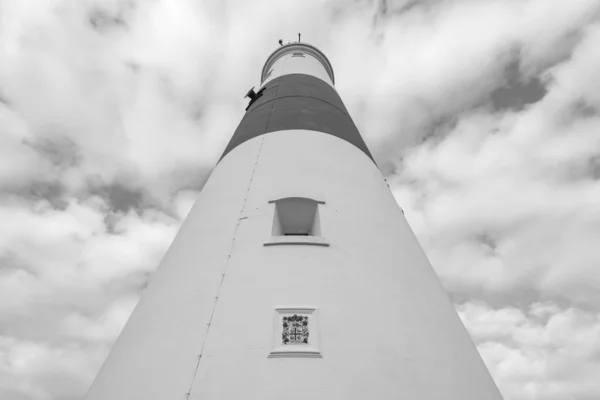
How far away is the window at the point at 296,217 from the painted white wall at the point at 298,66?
5.40 metres

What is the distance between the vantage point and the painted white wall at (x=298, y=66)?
29.5ft

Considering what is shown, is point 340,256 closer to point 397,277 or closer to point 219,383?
point 397,277

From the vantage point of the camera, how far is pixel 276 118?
19.8ft

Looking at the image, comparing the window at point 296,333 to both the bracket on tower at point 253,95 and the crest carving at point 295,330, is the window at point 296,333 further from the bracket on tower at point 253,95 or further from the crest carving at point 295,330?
the bracket on tower at point 253,95

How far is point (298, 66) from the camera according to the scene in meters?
9.41

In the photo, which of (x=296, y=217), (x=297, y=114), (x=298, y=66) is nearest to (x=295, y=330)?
(x=296, y=217)

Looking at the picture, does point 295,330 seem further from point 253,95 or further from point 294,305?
point 253,95

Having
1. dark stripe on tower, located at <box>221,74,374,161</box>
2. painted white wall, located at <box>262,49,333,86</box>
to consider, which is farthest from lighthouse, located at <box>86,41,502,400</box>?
painted white wall, located at <box>262,49,333,86</box>

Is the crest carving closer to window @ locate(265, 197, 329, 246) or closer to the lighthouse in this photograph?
the lighthouse

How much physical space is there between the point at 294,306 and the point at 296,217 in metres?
1.56

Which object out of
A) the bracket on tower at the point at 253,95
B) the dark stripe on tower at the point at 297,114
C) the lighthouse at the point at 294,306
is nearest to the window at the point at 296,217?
the lighthouse at the point at 294,306

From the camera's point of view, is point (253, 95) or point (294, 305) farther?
point (253, 95)

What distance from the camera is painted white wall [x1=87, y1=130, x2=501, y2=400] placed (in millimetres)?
2639

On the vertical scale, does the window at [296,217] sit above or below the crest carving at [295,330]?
above
